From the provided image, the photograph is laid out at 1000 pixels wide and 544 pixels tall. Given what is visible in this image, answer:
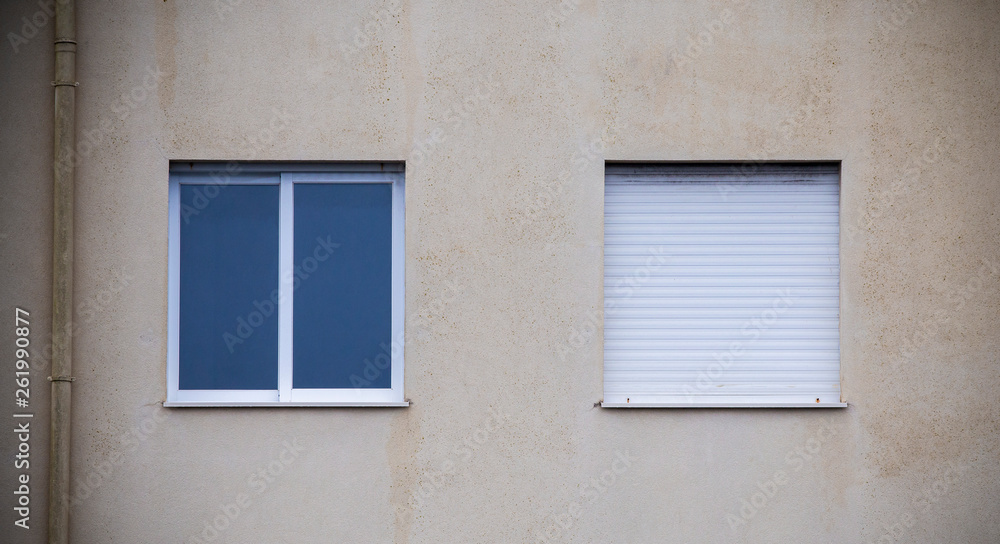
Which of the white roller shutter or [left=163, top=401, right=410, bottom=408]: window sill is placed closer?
[left=163, top=401, right=410, bottom=408]: window sill

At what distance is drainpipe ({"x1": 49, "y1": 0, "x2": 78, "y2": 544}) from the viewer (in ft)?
21.1

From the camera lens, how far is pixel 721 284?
6.86 m

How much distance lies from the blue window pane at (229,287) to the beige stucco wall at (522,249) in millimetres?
260

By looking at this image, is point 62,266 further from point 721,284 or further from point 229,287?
point 721,284

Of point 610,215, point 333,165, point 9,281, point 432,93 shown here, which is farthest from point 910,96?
point 9,281

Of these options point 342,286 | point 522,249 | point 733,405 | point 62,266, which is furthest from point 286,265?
point 733,405

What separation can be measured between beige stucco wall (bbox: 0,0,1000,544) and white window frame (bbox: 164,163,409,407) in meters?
0.16

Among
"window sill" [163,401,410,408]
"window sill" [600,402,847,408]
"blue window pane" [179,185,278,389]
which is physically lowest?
"window sill" [163,401,410,408]

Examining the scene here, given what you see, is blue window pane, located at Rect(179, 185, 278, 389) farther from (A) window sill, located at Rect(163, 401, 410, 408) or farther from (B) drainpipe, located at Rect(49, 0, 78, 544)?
(B) drainpipe, located at Rect(49, 0, 78, 544)

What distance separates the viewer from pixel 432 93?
6.74 m

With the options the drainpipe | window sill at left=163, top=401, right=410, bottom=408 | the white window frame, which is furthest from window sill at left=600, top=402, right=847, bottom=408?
the drainpipe

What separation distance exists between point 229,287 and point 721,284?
355 cm

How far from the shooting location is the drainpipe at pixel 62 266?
6.43m

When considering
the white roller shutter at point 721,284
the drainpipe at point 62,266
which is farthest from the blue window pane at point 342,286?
the white roller shutter at point 721,284
